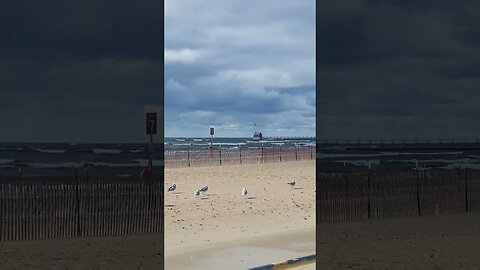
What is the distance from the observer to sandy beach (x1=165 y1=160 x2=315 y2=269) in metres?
9.15

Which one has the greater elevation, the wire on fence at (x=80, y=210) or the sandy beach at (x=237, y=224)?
the wire on fence at (x=80, y=210)

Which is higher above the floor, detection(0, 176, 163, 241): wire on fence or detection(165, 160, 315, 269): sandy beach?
detection(0, 176, 163, 241): wire on fence

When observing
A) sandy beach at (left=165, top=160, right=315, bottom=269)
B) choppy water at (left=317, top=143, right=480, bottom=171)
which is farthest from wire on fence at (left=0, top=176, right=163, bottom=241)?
choppy water at (left=317, top=143, right=480, bottom=171)

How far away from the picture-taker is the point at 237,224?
13461mm

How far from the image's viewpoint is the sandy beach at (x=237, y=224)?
915 cm

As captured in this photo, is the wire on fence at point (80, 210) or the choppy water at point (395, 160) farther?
the choppy water at point (395, 160)

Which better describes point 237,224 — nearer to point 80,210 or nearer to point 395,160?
point 80,210

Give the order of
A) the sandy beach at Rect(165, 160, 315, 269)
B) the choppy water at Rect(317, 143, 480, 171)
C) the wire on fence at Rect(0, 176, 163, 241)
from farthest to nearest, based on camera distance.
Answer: the choppy water at Rect(317, 143, 480, 171) < the wire on fence at Rect(0, 176, 163, 241) < the sandy beach at Rect(165, 160, 315, 269)

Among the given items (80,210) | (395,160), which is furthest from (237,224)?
(395,160)

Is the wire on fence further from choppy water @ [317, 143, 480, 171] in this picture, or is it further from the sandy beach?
choppy water @ [317, 143, 480, 171]

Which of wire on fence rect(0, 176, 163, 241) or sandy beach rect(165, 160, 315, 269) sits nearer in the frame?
sandy beach rect(165, 160, 315, 269)

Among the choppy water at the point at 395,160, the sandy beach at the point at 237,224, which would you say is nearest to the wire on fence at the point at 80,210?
the sandy beach at the point at 237,224

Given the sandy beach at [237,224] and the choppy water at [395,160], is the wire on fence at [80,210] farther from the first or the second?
the choppy water at [395,160]

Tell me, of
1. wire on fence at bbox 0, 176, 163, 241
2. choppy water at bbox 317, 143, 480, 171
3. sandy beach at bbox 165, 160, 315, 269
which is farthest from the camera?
choppy water at bbox 317, 143, 480, 171
